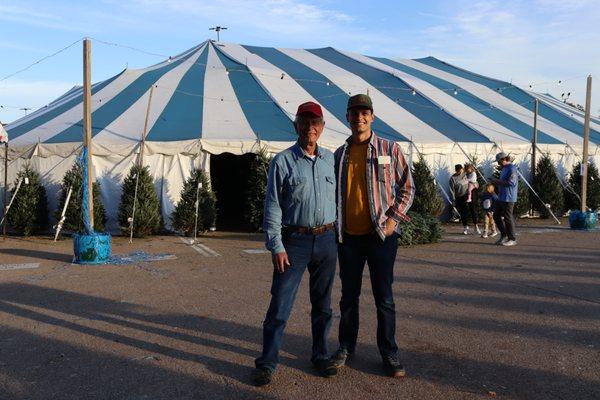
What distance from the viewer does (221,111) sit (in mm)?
12203

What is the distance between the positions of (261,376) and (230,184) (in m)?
11.9

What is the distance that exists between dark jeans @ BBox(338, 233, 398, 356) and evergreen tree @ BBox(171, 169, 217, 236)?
7.32 meters

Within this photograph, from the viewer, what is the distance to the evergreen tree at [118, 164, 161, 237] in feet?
34.1

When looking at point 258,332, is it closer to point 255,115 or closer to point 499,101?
point 255,115

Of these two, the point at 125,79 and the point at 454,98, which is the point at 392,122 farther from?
the point at 125,79

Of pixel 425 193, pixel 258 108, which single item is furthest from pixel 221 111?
pixel 425 193

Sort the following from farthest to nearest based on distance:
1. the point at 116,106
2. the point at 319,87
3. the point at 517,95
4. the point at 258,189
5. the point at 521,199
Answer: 1. the point at 517,95
2. the point at 319,87
3. the point at 521,199
4. the point at 116,106
5. the point at 258,189

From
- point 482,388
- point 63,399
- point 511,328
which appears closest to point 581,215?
point 511,328

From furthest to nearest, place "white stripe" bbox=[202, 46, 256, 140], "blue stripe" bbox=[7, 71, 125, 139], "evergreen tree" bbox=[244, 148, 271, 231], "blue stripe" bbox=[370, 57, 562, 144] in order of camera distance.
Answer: "blue stripe" bbox=[370, 57, 562, 144], "blue stripe" bbox=[7, 71, 125, 139], "white stripe" bbox=[202, 46, 256, 140], "evergreen tree" bbox=[244, 148, 271, 231]

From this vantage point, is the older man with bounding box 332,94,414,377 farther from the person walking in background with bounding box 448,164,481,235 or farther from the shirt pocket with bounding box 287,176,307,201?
the person walking in background with bounding box 448,164,481,235

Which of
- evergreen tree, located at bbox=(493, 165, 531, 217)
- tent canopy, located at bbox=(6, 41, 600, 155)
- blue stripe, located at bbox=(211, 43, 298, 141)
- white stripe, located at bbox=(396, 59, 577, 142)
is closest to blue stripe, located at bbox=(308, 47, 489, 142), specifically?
tent canopy, located at bbox=(6, 41, 600, 155)

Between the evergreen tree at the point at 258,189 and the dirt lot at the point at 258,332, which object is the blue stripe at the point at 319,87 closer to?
the evergreen tree at the point at 258,189

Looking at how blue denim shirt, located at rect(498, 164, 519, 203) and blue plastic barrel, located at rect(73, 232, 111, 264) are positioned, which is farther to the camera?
blue denim shirt, located at rect(498, 164, 519, 203)

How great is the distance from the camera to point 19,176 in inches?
426
